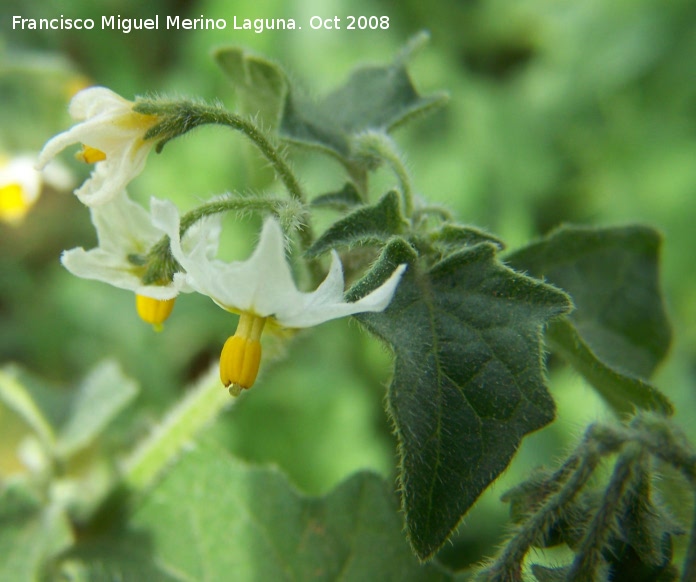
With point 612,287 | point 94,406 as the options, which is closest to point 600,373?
point 612,287

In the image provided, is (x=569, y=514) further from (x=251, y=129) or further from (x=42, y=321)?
(x=42, y=321)

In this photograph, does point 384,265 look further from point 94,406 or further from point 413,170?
point 413,170

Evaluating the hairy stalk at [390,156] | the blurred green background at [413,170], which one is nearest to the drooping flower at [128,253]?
the hairy stalk at [390,156]

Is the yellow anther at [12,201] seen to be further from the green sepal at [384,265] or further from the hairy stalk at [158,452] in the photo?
the green sepal at [384,265]

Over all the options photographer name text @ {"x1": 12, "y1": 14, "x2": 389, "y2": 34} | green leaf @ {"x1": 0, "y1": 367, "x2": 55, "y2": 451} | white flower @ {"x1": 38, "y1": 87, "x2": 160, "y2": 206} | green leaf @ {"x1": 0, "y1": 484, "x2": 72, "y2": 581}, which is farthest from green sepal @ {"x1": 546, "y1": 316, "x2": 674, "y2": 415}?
photographer name text @ {"x1": 12, "y1": 14, "x2": 389, "y2": 34}

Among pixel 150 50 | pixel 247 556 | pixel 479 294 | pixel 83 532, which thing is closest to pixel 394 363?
pixel 479 294
